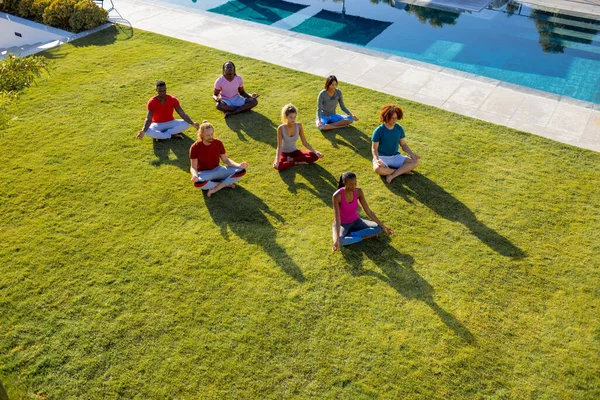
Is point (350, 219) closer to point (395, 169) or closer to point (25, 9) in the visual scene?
point (395, 169)

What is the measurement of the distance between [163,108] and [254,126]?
208cm

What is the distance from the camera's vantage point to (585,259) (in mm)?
8008

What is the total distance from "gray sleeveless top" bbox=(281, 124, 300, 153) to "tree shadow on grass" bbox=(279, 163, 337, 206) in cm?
39

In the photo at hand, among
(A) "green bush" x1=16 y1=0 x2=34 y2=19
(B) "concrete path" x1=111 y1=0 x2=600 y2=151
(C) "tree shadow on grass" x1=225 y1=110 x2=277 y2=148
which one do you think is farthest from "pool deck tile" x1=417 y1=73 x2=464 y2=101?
(A) "green bush" x1=16 y1=0 x2=34 y2=19

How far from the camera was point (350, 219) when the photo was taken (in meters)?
8.09

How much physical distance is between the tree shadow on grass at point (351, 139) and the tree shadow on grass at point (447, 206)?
118cm

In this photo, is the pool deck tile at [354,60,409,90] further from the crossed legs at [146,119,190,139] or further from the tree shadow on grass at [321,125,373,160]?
the crossed legs at [146,119,190,139]

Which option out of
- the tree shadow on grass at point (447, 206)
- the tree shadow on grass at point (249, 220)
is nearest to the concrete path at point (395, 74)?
the tree shadow on grass at point (447, 206)

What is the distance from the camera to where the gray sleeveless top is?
32.5ft

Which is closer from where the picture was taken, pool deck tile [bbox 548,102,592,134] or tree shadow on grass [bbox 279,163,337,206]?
tree shadow on grass [bbox 279,163,337,206]

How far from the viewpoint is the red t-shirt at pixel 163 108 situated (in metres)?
10.7

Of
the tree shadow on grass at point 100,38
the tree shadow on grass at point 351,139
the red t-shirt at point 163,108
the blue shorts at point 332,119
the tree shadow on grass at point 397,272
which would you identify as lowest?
the tree shadow on grass at point 397,272

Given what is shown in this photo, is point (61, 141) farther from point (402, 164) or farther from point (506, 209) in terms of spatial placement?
point (506, 209)

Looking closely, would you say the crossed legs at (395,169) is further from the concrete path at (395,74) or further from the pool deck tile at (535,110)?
the pool deck tile at (535,110)
